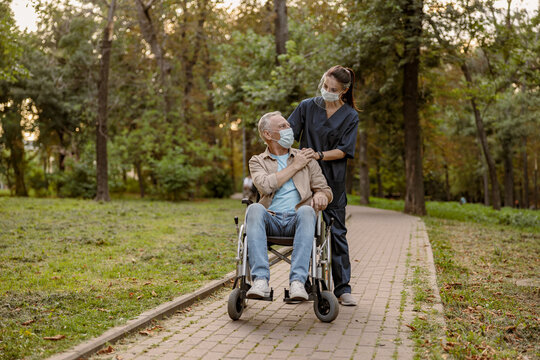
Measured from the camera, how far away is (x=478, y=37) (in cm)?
1722

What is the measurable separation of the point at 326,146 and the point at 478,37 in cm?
1317

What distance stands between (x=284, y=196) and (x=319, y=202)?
31 centimetres

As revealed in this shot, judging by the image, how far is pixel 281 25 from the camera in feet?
72.3

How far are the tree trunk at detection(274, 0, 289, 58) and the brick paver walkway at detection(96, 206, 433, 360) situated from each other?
16271 mm

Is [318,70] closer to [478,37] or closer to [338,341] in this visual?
[478,37]

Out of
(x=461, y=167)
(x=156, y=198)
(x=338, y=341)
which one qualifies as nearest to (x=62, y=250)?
(x=338, y=341)

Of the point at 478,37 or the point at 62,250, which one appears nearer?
the point at 62,250

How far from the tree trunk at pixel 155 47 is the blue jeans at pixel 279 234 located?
2226 centimetres

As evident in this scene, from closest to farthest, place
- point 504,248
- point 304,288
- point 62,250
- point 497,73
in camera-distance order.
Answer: point 304,288 → point 62,250 → point 504,248 → point 497,73

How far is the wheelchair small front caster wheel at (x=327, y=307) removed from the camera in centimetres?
493

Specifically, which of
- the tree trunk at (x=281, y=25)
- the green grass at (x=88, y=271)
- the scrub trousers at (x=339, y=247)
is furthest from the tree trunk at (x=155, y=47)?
the scrub trousers at (x=339, y=247)

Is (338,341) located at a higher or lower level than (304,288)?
lower

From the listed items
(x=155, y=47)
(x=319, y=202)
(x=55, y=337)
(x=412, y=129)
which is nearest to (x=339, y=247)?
(x=319, y=202)

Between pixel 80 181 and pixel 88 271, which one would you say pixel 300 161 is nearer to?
pixel 88 271
